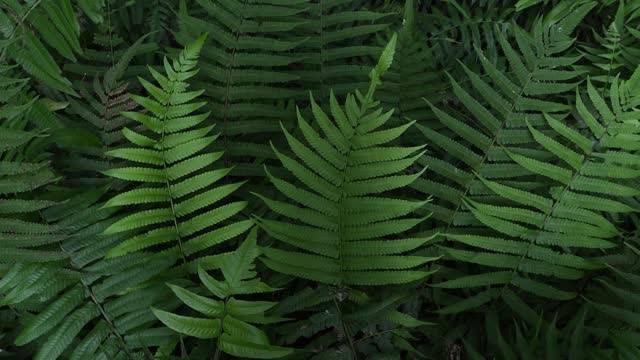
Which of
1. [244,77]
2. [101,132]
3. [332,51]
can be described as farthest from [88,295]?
[332,51]

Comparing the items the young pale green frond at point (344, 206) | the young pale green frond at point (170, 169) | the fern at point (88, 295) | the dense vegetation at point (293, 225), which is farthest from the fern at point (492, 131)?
the fern at point (88, 295)

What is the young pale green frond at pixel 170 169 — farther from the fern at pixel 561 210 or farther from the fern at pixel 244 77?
the fern at pixel 561 210

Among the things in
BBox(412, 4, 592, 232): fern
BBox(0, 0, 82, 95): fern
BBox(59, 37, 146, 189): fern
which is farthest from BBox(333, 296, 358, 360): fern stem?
BBox(0, 0, 82, 95): fern

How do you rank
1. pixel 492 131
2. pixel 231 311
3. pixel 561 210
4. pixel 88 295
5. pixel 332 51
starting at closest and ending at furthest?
pixel 231 311 → pixel 88 295 → pixel 561 210 → pixel 492 131 → pixel 332 51

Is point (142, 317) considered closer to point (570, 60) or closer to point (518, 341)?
point (518, 341)

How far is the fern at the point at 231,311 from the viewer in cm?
105

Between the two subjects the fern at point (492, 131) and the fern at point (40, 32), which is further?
the fern at point (492, 131)

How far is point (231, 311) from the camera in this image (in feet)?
3.59

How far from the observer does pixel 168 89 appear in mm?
1308

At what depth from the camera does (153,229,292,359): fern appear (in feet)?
3.44

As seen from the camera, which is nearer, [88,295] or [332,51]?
[88,295]

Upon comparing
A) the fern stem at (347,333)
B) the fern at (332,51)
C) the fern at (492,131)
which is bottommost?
the fern stem at (347,333)

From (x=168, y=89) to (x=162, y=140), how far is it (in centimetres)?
12

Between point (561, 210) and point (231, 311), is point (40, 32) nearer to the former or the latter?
point (231, 311)
